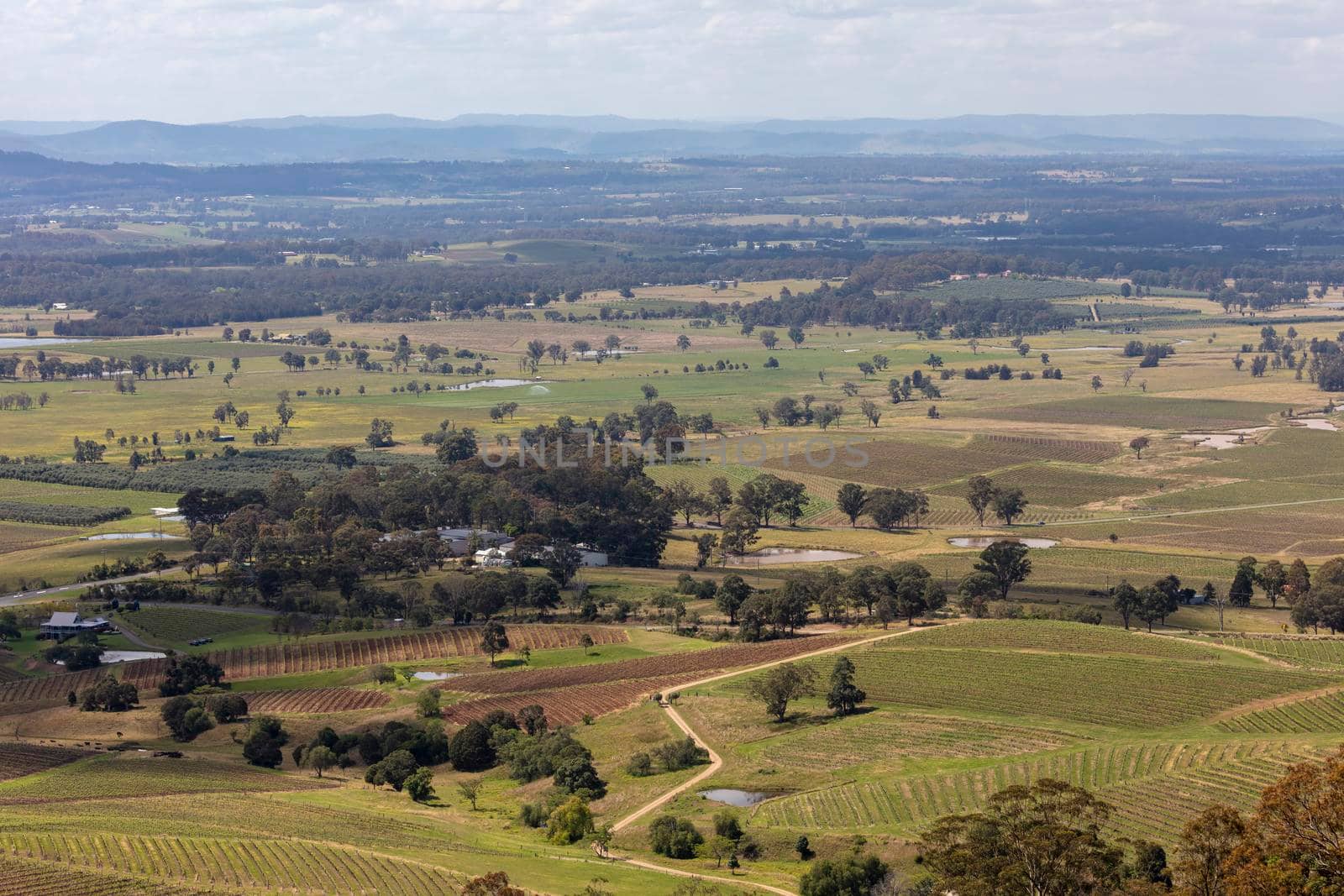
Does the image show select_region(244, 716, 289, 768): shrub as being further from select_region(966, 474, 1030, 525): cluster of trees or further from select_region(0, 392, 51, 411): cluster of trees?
select_region(0, 392, 51, 411): cluster of trees

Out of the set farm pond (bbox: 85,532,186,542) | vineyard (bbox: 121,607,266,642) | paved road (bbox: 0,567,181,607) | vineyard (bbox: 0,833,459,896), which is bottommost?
farm pond (bbox: 85,532,186,542)

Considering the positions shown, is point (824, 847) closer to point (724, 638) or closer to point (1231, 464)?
point (724, 638)

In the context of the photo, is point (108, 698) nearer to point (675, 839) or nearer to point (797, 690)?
point (797, 690)

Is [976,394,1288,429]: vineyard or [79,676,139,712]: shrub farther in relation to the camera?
[976,394,1288,429]: vineyard

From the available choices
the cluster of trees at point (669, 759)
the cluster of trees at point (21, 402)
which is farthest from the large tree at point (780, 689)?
the cluster of trees at point (21, 402)

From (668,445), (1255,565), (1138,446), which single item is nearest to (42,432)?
(668,445)

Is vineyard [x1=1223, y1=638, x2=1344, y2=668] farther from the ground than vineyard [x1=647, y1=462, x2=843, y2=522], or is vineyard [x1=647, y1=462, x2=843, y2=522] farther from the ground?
vineyard [x1=1223, y1=638, x2=1344, y2=668]

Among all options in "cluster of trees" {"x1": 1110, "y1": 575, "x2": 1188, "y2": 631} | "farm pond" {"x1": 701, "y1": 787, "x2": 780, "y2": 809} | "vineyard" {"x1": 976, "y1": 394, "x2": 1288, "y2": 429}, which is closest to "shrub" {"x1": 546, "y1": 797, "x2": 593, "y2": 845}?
"farm pond" {"x1": 701, "y1": 787, "x2": 780, "y2": 809}
